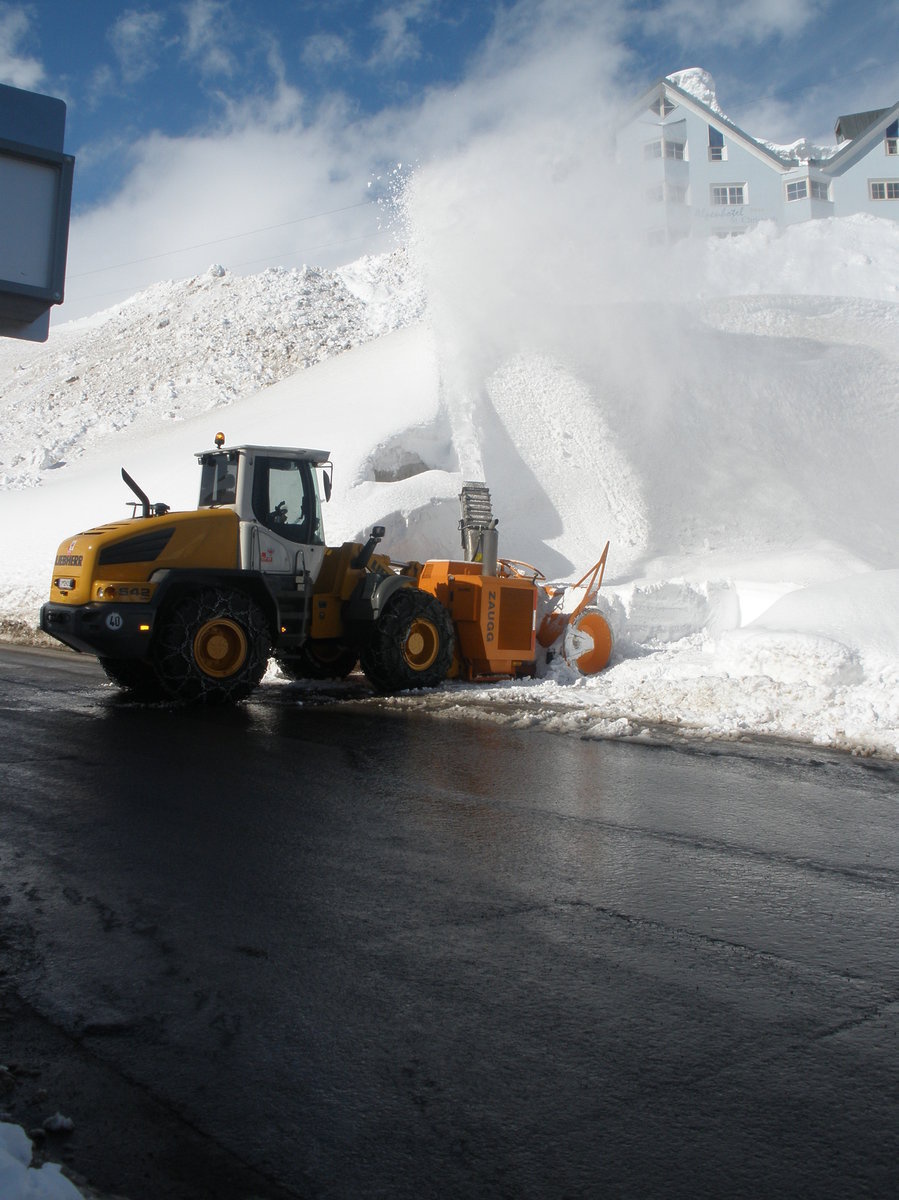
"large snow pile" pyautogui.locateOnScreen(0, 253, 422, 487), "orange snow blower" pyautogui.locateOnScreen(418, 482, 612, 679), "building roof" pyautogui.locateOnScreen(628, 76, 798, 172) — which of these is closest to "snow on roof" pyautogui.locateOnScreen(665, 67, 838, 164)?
"building roof" pyautogui.locateOnScreen(628, 76, 798, 172)

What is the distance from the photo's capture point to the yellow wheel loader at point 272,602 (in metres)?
10.1

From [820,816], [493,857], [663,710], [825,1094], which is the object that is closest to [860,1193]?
[825,1094]

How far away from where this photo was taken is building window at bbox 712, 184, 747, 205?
54062 mm

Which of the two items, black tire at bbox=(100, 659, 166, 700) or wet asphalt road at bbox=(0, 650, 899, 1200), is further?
black tire at bbox=(100, 659, 166, 700)

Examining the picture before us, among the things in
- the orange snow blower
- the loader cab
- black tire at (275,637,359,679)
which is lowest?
black tire at (275,637,359,679)

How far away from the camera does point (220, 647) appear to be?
1045 centimetres

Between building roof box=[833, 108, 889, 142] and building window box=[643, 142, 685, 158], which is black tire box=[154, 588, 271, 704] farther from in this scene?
building roof box=[833, 108, 889, 142]

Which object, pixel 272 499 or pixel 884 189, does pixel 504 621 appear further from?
pixel 884 189

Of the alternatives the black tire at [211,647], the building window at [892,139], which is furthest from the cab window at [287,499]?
the building window at [892,139]

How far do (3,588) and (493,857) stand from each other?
19885 millimetres

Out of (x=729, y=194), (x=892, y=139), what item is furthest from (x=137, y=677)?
(x=892, y=139)

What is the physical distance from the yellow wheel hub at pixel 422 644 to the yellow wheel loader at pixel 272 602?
16 millimetres

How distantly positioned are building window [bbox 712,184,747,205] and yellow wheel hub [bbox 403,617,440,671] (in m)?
48.5

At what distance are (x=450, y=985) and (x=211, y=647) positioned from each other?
722 cm
